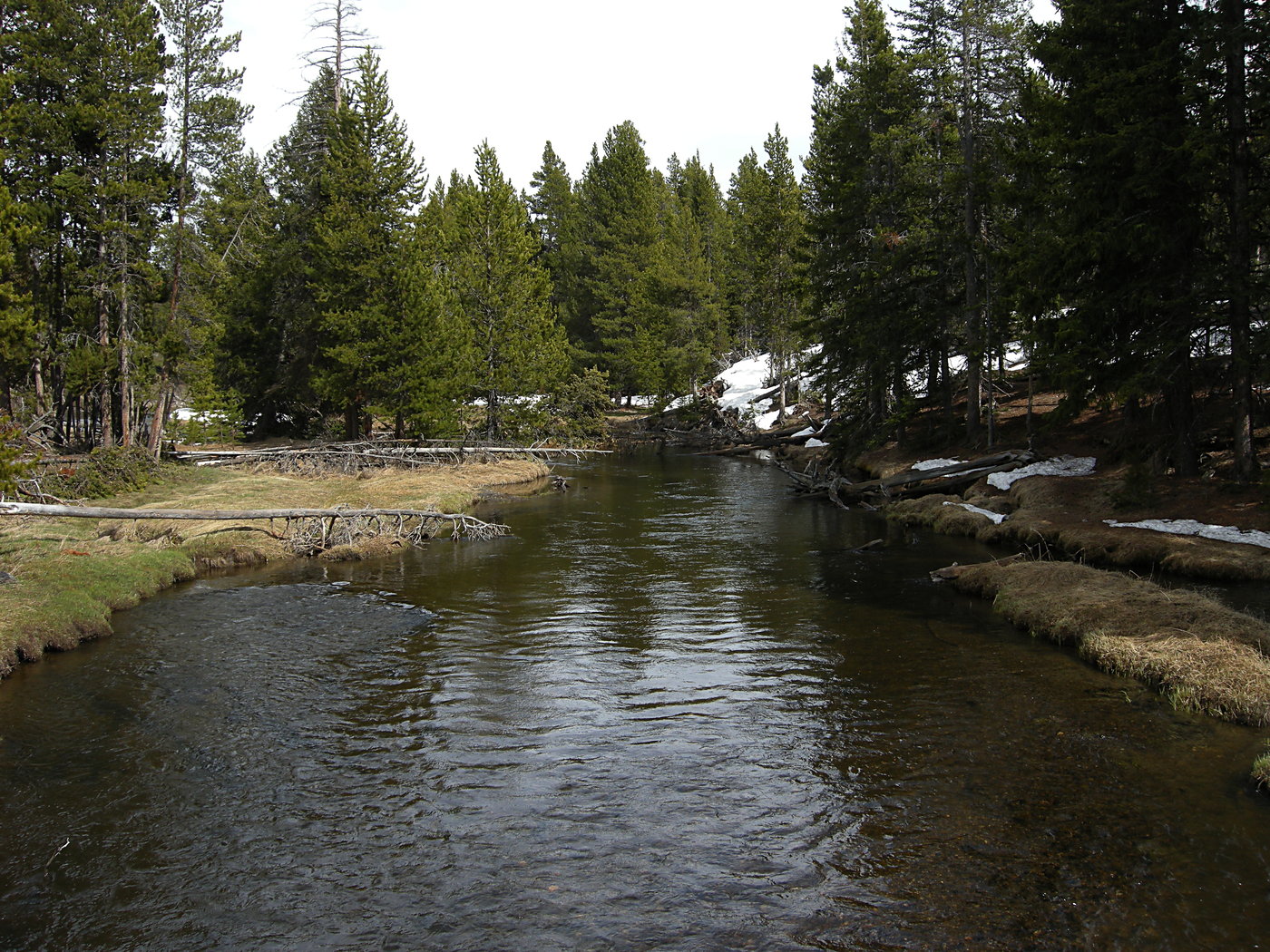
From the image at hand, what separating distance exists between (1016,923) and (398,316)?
110 ft

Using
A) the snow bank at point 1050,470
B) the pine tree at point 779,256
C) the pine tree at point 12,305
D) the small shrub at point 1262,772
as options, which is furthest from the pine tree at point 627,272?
the small shrub at point 1262,772

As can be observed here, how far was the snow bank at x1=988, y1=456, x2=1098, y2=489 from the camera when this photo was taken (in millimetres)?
23494

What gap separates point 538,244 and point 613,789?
40923 mm

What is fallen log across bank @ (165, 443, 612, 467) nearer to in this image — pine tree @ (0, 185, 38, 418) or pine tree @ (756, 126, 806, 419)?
pine tree @ (0, 185, 38, 418)

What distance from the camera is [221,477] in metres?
28.4

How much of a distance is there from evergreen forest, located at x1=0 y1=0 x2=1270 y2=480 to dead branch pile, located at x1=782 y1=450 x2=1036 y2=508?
2600mm

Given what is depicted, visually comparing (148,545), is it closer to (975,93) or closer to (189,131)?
(189,131)

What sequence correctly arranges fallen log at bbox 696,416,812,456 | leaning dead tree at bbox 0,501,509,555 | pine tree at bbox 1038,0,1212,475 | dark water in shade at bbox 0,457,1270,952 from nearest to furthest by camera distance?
dark water in shade at bbox 0,457,1270,952, pine tree at bbox 1038,0,1212,475, leaning dead tree at bbox 0,501,509,555, fallen log at bbox 696,416,812,456

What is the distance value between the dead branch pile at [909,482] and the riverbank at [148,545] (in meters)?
13.0

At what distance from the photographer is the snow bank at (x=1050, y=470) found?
77.1 ft

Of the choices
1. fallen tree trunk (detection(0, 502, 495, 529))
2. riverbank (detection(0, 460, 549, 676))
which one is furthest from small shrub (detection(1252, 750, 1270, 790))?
fallen tree trunk (detection(0, 502, 495, 529))

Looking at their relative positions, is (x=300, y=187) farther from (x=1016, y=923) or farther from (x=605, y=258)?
(x=1016, y=923)

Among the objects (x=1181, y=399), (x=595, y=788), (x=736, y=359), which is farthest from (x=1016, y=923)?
(x=736, y=359)

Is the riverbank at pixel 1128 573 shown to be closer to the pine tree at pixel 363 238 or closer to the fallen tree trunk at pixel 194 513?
the fallen tree trunk at pixel 194 513
